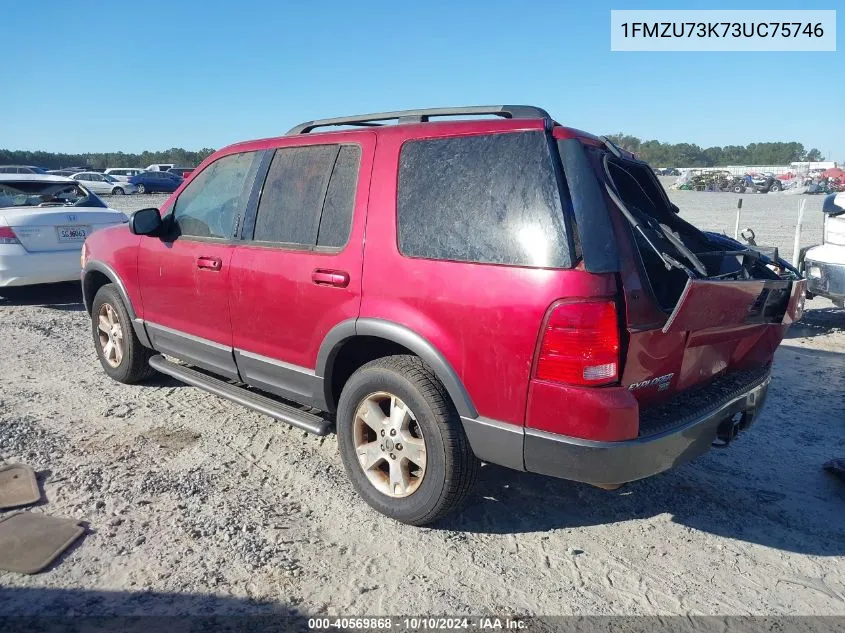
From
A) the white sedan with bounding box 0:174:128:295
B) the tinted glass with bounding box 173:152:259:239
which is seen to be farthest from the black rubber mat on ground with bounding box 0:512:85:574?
the white sedan with bounding box 0:174:128:295

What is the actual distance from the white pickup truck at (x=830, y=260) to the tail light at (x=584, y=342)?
5.39 metres

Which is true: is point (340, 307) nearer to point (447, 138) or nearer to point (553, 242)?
point (447, 138)

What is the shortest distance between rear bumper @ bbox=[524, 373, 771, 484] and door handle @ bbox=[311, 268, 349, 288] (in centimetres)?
122

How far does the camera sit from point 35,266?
7.48m

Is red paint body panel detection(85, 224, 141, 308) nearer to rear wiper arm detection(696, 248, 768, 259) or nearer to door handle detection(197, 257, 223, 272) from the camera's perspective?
door handle detection(197, 257, 223, 272)

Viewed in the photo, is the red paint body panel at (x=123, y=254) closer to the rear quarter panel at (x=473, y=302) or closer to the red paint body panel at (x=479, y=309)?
the red paint body panel at (x=479, y=309)

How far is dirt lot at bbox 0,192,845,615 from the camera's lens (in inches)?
109

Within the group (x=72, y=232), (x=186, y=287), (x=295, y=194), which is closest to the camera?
(x=295, y=194)

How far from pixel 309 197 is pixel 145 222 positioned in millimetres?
1435

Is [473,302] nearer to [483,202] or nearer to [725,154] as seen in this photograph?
[483,202]

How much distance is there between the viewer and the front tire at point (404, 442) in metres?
3.06

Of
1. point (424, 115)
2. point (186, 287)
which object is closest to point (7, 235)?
point (186, 287)

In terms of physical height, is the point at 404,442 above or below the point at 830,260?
below

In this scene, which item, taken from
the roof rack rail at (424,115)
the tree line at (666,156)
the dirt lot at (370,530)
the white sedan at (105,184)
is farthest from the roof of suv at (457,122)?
the tree line at (666,156)
